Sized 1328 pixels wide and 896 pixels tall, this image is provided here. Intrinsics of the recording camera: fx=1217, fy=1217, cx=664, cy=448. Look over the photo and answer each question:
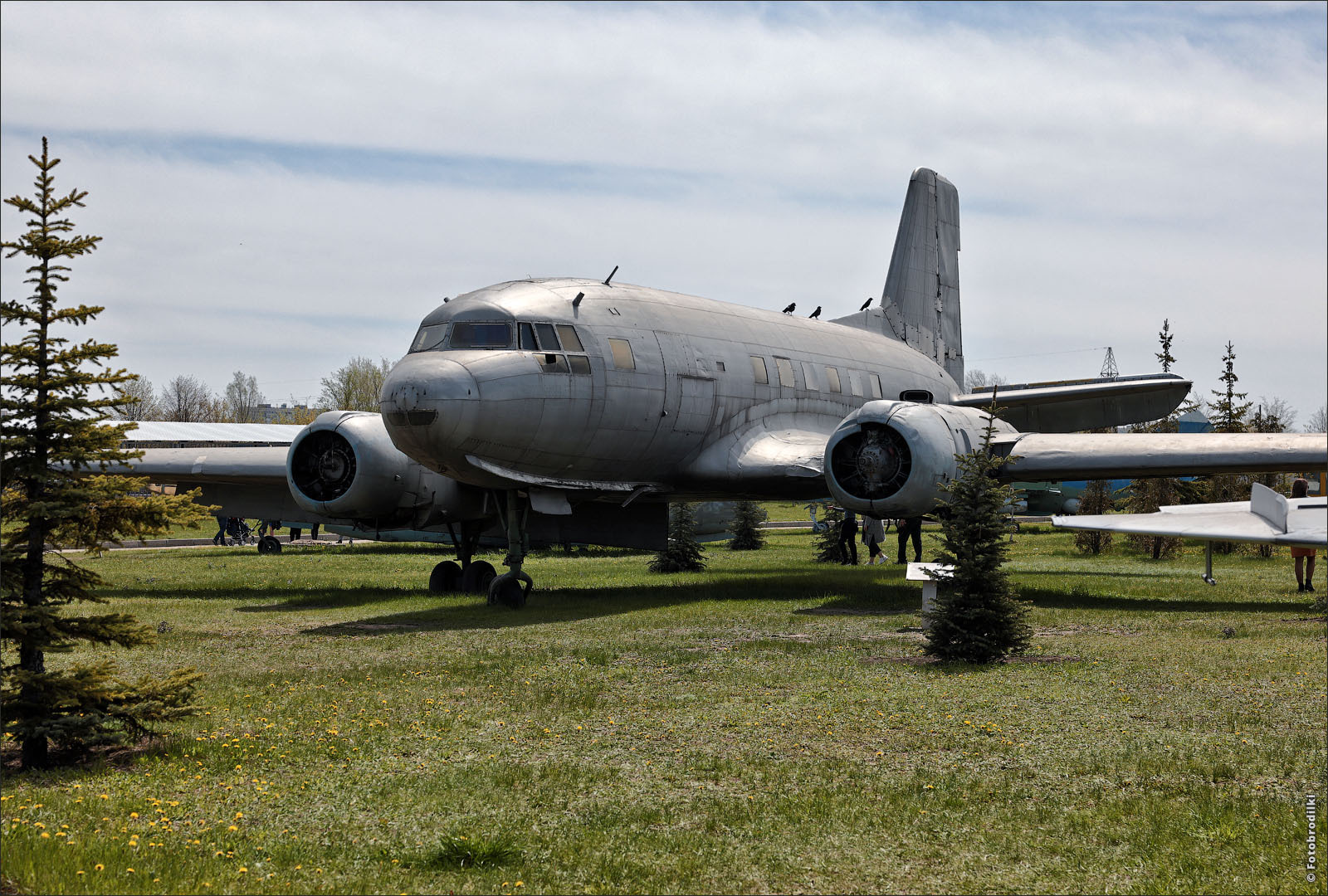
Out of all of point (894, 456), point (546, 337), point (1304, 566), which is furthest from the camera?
point (1304, 566)

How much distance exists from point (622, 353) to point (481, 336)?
2.34m

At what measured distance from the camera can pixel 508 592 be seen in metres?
19.3

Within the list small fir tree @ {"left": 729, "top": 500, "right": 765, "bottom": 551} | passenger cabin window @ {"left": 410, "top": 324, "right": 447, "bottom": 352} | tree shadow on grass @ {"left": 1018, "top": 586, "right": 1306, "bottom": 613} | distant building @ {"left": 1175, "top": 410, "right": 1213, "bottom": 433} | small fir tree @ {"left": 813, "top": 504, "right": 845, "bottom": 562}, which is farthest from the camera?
distant building @ {"left": 1175, "top": 410, "right": 1213, "bottom": 433}

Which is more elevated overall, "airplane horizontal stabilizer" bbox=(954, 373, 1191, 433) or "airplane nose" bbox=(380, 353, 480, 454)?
"airplane horizontal stabilizer" bbox=(954, 373, 1191, 433)

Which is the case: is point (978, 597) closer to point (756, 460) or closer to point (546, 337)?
point (756, 460)

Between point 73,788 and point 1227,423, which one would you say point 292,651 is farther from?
point 1227,423

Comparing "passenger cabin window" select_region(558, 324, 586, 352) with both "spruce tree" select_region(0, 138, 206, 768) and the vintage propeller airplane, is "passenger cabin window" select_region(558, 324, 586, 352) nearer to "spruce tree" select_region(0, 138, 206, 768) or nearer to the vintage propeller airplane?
the vintage propeller airplane

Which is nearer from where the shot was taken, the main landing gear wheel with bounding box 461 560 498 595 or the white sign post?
the white sign post

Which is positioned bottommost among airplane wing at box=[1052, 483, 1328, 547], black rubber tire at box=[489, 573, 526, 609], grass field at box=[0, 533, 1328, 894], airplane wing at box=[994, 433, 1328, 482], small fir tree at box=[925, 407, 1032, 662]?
grass field at box=[0, 533, 1328, 894]

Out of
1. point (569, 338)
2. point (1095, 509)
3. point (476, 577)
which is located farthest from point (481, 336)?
point (1095, 509)

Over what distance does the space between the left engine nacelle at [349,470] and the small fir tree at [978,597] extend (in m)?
10.3

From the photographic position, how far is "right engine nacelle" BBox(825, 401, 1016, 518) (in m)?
Answer: 17.9

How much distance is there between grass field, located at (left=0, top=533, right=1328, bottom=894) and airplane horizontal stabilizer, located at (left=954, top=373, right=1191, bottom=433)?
7581 mm

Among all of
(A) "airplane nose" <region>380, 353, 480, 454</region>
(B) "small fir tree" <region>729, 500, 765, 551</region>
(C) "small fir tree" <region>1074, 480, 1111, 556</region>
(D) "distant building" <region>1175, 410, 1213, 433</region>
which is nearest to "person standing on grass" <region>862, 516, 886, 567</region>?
(C) "small fir tree" <region>1074, 480, 1111, 556</region>
